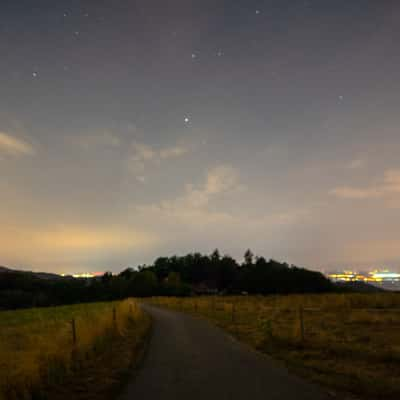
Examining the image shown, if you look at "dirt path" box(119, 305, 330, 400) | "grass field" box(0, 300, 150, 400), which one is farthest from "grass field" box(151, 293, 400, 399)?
"grass field" box(0, 300, 150, 400)

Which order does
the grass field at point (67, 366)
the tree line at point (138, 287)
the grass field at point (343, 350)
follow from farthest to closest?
the tree line at point (138, 287), the grass field at point (343, 350), the grass field at point (67, 366)

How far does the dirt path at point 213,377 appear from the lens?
6.56 m

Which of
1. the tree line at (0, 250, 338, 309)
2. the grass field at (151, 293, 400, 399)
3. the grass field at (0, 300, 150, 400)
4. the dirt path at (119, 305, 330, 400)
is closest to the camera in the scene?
the dirt path at (119, 305, 330, 400)

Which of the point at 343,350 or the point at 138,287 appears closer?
the point at 343,350

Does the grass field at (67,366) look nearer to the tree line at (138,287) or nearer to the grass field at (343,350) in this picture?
the grass field at (343,350)

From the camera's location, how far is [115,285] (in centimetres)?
10519

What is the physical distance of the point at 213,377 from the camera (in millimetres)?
7922

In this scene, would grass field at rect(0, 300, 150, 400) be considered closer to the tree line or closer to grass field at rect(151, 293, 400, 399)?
grass field at rect(151, 293, 400, 399)

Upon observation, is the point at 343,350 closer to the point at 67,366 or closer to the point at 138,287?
the point at 67,366

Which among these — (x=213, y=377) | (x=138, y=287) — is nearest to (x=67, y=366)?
(x=213, y=377)

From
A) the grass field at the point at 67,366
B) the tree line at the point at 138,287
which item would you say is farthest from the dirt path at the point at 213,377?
the tree line at the point at 138,287

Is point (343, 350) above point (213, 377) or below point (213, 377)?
above

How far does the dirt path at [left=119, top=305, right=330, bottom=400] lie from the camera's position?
656 cm

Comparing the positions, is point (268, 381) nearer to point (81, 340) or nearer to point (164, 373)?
point (164, 373)
